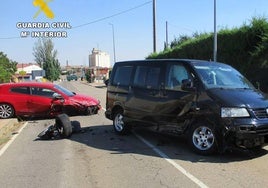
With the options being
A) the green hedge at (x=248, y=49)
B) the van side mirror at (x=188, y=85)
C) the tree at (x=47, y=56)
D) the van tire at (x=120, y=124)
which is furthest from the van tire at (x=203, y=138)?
the tree at (x=47, y=56)

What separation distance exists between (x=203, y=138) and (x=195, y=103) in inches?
28.9

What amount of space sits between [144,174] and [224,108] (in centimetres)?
211

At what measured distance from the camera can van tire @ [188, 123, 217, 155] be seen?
332 inches

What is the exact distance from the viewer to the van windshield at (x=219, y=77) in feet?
29.9

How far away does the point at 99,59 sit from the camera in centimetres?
15350

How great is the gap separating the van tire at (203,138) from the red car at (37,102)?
8.68m

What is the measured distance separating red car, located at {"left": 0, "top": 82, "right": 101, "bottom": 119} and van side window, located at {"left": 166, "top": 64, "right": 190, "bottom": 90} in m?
7.67

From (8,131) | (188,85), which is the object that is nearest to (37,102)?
(8,131)

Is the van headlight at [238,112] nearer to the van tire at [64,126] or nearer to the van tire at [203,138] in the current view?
the van tire at [203,138]

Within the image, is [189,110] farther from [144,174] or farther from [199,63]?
[144,174]

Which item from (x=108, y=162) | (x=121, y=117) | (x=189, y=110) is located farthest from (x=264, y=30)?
(x=108, y=162)

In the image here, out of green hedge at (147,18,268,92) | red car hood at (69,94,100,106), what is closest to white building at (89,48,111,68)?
green hedge at (147,18,268,92)

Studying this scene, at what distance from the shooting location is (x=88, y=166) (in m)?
8.04

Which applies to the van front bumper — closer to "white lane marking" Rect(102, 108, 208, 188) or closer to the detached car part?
"white lane marking" Rect(102, 108, 208, 188)
